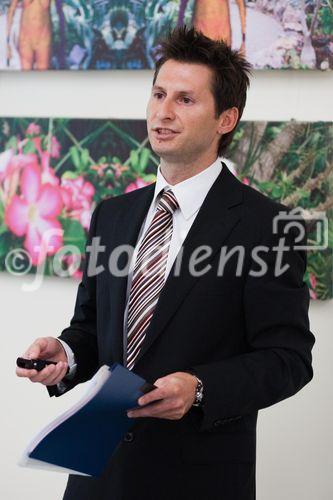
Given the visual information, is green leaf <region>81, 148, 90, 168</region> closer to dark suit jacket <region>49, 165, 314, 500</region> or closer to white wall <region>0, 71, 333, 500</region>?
white wall <region>0, 71, 333, 500</region>

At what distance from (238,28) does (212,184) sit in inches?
39.2

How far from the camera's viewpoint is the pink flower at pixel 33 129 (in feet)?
9.68

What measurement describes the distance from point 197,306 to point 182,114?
1.43 ft

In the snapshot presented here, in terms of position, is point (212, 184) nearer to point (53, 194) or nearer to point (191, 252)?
point (191, 252)

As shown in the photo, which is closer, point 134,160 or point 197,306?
point 197,306

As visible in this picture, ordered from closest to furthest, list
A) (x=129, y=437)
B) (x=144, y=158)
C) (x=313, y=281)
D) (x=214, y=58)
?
(x=129, y=437) < (x=214, y=58) < (x=313, y=281) < (x=144, y=158)

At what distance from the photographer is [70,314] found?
9.83 ft

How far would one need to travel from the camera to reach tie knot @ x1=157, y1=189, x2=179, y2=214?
5.90 ft

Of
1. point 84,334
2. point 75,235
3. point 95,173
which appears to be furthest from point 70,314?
point 84,334

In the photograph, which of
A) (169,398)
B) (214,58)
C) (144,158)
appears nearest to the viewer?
(169,398)

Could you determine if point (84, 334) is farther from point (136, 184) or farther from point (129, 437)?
point (136, 184)

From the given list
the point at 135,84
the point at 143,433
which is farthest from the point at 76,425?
the point at 135,84

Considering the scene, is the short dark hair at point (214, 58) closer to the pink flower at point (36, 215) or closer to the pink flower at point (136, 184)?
the pink flower at point (136, 184)

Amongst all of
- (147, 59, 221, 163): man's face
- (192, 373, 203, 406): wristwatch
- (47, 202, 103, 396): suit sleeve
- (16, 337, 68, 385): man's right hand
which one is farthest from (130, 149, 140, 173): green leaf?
(192, 373, 203, 406): wristwatch
